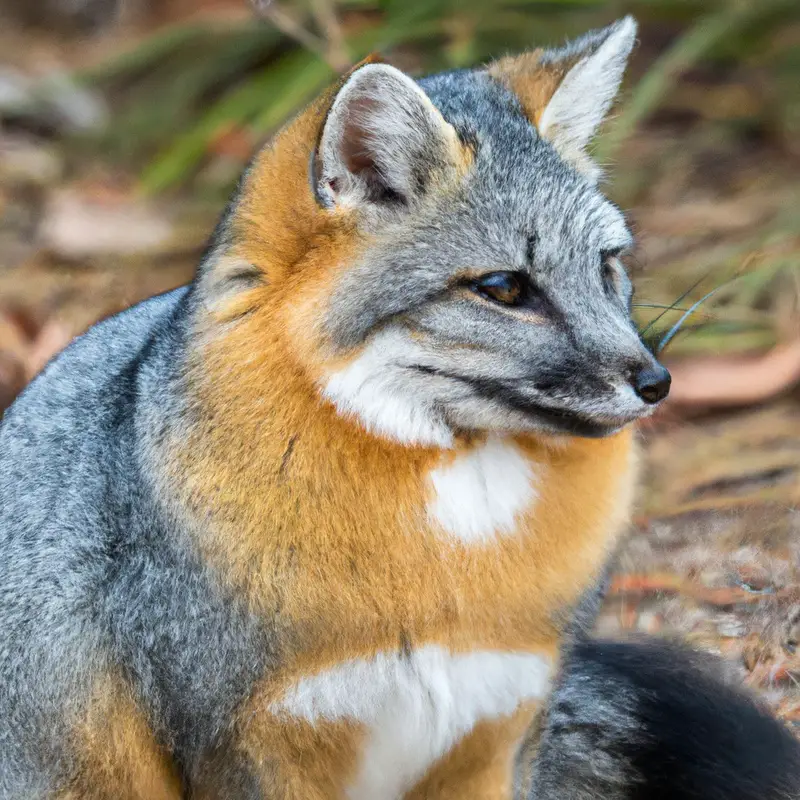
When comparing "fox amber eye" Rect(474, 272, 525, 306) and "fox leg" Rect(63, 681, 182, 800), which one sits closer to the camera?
"fox amber eye" Rect(474, 272, 525, 306)

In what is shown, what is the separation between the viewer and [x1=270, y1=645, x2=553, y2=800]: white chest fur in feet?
8.07

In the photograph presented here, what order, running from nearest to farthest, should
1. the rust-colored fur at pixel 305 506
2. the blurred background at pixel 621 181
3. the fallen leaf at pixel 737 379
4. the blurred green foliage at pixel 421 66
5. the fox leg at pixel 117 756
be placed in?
the rust-colored fur at pixel 305 506 < the fox leg at pixel 117 756 < the blurred background at pixel 621 181 < the fallen leaf at pixel 737 379 < the blurred green foliage at pixel 421 66

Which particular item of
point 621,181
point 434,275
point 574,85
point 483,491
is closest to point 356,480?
point 483,491

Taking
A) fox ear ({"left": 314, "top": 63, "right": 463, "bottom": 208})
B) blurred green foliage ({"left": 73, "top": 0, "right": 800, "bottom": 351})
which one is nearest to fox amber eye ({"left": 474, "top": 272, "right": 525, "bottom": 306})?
fox ear ({"left": 314, "top": 63, "right": 463, "bottom": 208})

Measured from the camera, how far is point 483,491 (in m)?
2.48

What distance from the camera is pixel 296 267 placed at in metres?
2.44

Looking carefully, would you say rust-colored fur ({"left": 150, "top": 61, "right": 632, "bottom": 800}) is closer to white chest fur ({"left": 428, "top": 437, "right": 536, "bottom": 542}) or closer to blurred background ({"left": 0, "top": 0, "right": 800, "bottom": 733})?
white chest fur ({"left": 428, "top": 437, "right": 536, "bottom": 542})

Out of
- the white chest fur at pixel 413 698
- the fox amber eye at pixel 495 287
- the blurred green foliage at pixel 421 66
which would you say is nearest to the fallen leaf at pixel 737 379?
the blurred green foliage at pixel 421 66

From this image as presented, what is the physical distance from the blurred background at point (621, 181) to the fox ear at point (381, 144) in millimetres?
1655

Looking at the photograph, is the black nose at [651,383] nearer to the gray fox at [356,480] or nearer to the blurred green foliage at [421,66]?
the gray fox at [356,480]

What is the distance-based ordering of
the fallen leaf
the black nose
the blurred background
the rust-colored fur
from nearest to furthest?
the black nose, the rust-colored fur, the blurred background, the fallen leaf

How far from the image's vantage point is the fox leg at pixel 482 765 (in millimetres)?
2615

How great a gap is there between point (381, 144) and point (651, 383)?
68 cm

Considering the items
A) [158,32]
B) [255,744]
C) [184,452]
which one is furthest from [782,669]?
[158,32]
